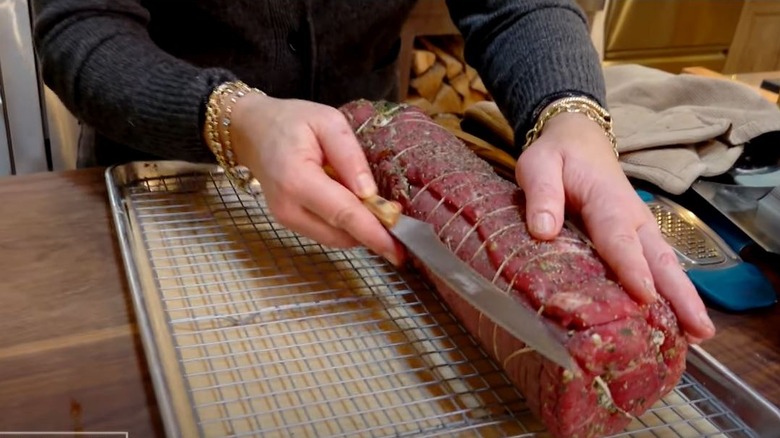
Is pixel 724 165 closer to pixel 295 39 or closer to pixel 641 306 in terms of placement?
pixel 641 306

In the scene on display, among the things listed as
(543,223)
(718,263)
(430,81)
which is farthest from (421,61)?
(543,223)

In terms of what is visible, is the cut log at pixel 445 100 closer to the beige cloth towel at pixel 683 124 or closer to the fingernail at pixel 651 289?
the beige cloth towel at pixel 683 124

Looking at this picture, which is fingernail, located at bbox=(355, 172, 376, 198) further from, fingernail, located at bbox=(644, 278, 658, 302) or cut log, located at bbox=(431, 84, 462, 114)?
cut log, located at bbox=(431, 84, 462, 114)

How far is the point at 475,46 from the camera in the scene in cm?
116

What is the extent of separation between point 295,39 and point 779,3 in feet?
9.92

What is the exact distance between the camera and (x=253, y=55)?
3.61 ft

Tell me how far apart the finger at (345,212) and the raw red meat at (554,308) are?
0.20 feet

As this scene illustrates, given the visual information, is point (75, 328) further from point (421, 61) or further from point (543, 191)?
point (421, 61)

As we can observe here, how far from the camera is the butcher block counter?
0.62 metres

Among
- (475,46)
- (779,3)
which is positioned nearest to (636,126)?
(475,46)

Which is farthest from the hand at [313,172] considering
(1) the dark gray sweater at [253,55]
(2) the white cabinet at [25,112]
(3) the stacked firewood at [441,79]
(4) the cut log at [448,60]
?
(4) the cut log at [448,60]

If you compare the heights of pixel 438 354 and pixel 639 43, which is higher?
pixel 438 354

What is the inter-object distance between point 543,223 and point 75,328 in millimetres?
436

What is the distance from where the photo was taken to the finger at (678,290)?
0.63 m
